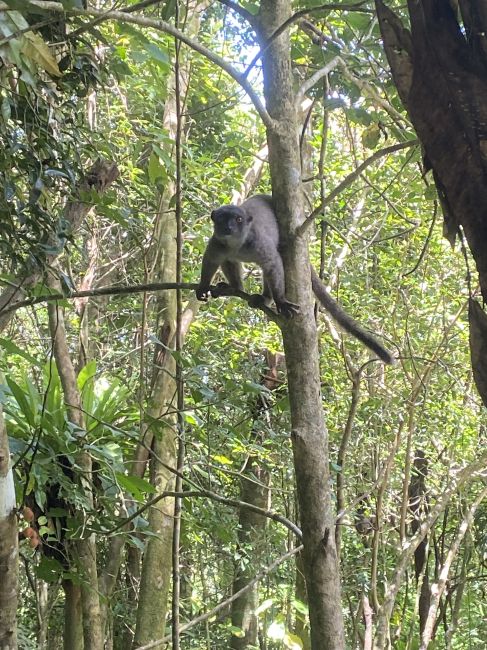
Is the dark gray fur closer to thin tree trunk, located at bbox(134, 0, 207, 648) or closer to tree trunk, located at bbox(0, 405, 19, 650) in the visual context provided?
thin tree trunk, located at bbox(134, 0, 207, 648)

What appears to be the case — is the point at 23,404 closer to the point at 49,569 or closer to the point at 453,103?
the point at 49,569

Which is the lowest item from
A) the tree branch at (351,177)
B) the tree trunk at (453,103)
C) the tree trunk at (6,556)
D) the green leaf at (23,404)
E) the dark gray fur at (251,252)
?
the tree trunk at (6,556)

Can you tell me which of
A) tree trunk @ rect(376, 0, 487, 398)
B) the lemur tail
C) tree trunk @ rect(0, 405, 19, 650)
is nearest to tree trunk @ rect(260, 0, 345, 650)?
tree trunk @ rect(0, 405, 19, 650)

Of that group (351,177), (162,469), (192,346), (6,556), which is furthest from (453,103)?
(192,346)

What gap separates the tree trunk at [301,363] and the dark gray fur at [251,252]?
2.21ft

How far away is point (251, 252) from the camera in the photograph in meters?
3.13

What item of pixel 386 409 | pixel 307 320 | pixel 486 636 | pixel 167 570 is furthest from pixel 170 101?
pixel 486 636

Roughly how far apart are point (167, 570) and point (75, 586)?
35.7 inches

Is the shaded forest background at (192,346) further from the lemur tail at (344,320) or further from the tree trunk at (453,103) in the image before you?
the tree trunk at (453,103)

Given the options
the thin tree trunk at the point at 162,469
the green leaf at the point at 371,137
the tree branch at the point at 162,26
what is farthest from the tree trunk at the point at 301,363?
the thin tree trunk at the point at 162,469

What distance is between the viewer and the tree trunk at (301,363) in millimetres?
1692

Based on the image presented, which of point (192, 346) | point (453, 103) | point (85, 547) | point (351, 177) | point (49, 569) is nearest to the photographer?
point (453, 103)

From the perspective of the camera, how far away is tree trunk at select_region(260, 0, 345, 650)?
5.55ft

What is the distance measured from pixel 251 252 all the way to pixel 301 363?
1.41 m
